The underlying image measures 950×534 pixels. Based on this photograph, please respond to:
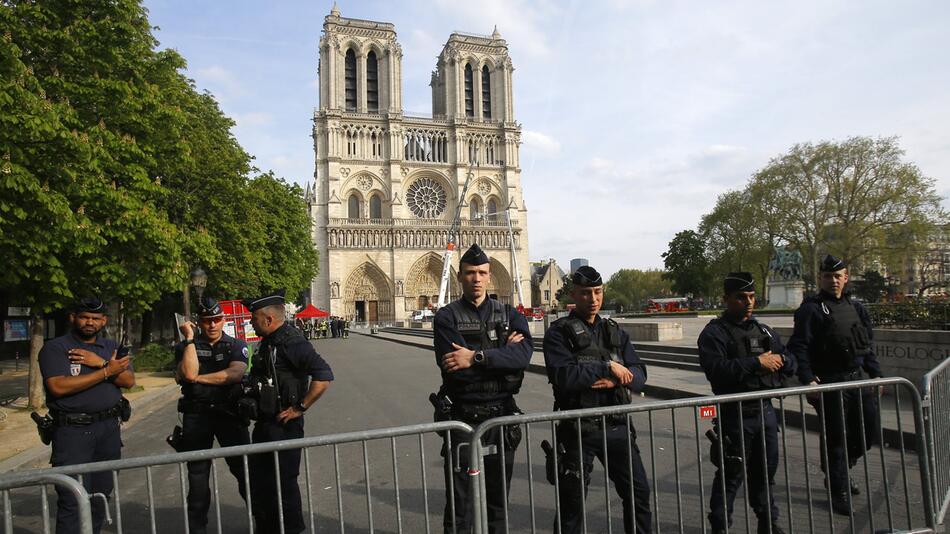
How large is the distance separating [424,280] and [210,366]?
5615 centimetres

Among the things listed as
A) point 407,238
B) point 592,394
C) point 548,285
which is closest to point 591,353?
point 592,394

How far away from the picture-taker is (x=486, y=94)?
62.9 m

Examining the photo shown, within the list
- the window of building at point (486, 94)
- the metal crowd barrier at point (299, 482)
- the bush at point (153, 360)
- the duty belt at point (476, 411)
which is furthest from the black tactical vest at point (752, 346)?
the window of building at point (486, 94)

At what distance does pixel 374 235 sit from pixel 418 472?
5318 centimetres

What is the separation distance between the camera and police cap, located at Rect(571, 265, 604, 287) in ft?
12.7

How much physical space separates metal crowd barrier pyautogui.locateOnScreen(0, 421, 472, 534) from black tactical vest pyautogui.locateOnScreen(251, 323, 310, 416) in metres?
0.49

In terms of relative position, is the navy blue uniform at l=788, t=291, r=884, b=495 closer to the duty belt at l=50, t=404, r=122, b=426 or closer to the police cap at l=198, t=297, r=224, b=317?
the police cap at l=198, t=297, r=224, b=317

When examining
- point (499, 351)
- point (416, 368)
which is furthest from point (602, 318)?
point (416, 368)

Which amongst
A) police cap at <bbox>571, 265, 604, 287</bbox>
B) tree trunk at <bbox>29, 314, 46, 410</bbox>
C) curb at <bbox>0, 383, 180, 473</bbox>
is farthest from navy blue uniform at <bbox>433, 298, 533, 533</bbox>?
tree trunk at <bbox>29, 314, 46, 410</bbox>

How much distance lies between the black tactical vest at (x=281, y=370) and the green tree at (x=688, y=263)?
2304 inches

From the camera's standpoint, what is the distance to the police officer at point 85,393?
13.6 ft

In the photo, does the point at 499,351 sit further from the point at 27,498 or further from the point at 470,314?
the point at 27,498

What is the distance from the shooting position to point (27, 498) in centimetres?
553

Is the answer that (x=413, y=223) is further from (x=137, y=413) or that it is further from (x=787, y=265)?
(x=137, y=413)
